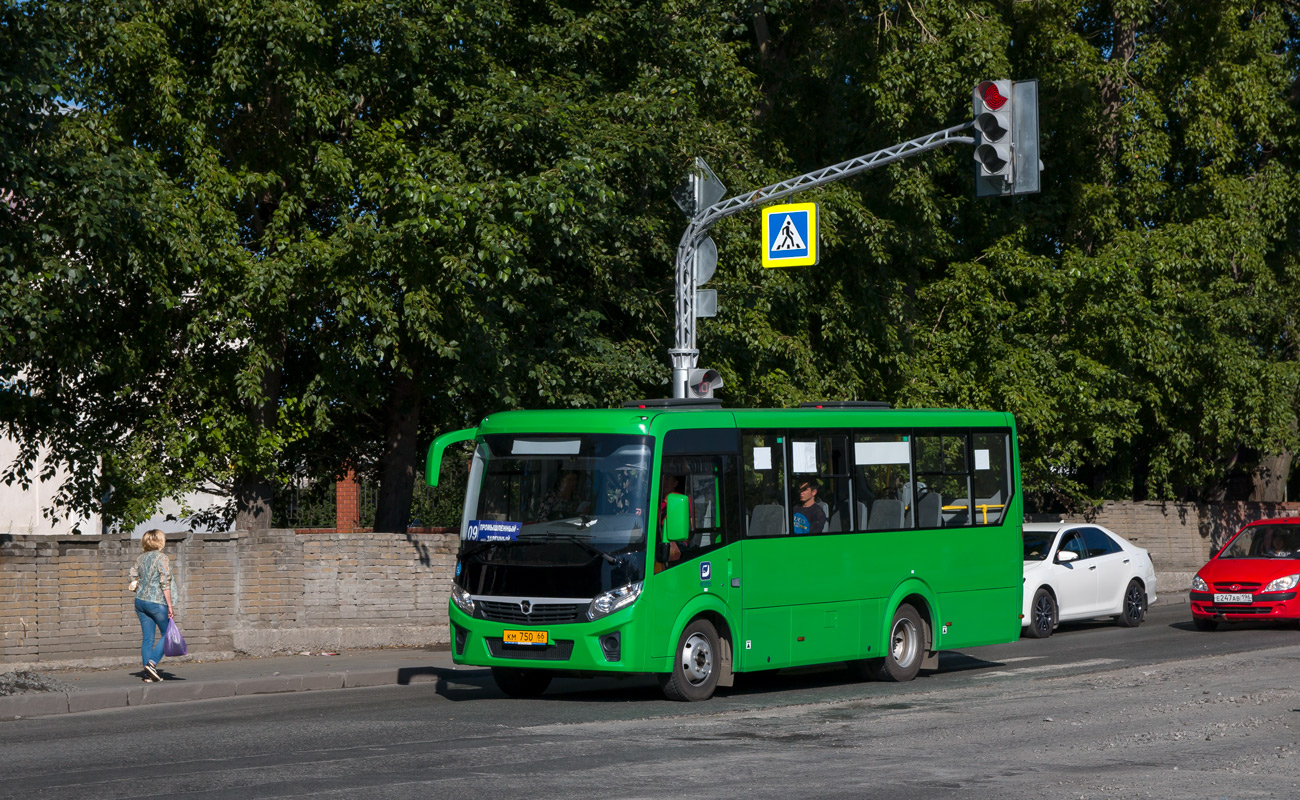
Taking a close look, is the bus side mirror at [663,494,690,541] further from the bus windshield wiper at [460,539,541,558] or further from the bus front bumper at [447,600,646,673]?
the bus windshield wiper at [460,539,541,558]

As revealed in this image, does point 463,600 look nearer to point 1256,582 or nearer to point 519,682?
point 519,682

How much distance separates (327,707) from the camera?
45.7 ft

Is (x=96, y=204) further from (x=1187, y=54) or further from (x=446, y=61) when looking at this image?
(x=1187, y=54)

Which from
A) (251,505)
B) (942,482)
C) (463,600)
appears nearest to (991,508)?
(942,482)

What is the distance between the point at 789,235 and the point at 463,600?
6.86 m

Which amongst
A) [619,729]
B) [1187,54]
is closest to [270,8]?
[619,729]

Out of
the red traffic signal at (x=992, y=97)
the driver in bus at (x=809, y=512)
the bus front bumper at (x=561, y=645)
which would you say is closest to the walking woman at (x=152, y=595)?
the bus front bumper at (x=561, y=645)

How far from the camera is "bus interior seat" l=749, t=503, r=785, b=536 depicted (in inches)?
567

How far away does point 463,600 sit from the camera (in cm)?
1395

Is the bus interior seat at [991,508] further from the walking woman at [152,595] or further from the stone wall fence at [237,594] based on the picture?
the walking woman at [152,595]

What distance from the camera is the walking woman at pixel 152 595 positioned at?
15.7 metres

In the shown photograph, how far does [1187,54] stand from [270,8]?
1847 cm

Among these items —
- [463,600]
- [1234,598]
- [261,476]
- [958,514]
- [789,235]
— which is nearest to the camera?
[463,600]

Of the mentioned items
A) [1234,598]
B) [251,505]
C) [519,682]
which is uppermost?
[251,505]
